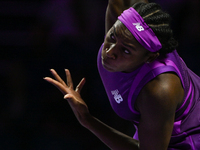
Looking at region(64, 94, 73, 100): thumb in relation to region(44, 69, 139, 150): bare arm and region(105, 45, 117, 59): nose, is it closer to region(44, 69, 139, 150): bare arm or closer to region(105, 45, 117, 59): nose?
region(44, 69, 139, 150): bare arm

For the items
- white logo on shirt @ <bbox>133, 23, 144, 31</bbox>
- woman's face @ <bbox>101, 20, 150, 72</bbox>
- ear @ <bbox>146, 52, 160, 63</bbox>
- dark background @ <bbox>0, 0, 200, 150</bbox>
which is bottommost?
dark background @ <bbox>0, 0, 200, 150</bbox>

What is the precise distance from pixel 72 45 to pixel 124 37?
1277mm

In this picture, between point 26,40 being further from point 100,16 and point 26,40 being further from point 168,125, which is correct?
point 168,125

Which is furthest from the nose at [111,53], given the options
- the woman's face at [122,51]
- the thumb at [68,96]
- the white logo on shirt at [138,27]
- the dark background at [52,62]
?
the dark background at [52,62]

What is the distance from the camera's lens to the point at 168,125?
1030mm

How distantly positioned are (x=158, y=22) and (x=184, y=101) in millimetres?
312

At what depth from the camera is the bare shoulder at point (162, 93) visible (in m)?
0.99

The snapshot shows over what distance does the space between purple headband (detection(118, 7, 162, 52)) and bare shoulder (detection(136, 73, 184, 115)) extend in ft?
Result: 0.35

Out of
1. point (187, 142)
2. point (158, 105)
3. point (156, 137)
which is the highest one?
point (158, 105)

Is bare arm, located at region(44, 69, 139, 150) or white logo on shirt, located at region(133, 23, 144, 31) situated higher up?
white logo on shirt, located at region(133, 23, 144, 31)

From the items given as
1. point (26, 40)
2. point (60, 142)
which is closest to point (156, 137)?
point (60, 142)

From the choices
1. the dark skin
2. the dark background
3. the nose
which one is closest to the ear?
the dark skin

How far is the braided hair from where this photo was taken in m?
1.02

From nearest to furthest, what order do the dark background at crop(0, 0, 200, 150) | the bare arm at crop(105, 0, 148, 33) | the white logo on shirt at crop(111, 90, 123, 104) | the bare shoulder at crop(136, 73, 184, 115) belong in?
the bare shoulder at crop(136, 73, 184, 115), the white logo on shirt at crop(111, 90, 123, 104), the bare arm at crop(105, 0, 148, 33), the dark background at crop(0, 0, 200, 150)
